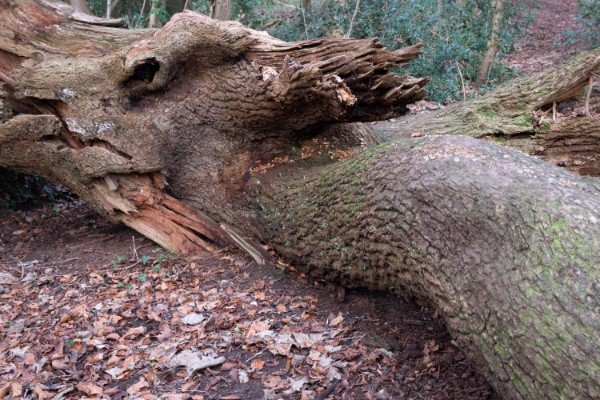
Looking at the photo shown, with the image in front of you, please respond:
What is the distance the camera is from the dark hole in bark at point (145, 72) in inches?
200

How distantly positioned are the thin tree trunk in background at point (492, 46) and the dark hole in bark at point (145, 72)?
777 centimetres

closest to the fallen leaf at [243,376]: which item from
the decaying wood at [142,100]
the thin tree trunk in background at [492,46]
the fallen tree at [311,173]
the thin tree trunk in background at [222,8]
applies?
the fallen tree at [311,173]

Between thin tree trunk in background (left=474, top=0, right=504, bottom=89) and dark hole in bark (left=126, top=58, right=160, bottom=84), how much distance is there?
777 cm

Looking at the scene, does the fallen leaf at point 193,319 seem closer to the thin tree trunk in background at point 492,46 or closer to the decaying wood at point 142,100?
the decaying wood at point 142,100

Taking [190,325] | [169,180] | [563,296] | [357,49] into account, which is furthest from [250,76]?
[563,296]

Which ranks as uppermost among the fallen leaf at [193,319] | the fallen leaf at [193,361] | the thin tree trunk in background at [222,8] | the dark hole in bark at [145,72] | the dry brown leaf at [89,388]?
the thin tree trunk in background at [222,8]

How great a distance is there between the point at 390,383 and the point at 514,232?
120cm

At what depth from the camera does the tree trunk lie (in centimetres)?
462

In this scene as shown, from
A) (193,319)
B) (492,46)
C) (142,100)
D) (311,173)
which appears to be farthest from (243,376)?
(492,46)

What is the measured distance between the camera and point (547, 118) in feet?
15.9

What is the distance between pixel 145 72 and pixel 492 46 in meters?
7.98

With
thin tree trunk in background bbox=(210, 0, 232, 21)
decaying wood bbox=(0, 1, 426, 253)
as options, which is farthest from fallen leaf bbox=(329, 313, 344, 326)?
thin tree trunk in background bbox=(210, 0, 232, 21)

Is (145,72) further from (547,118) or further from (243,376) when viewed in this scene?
(547,118)

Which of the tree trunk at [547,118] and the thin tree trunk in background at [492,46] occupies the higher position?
the thin tree trunk in background at [492,46]
